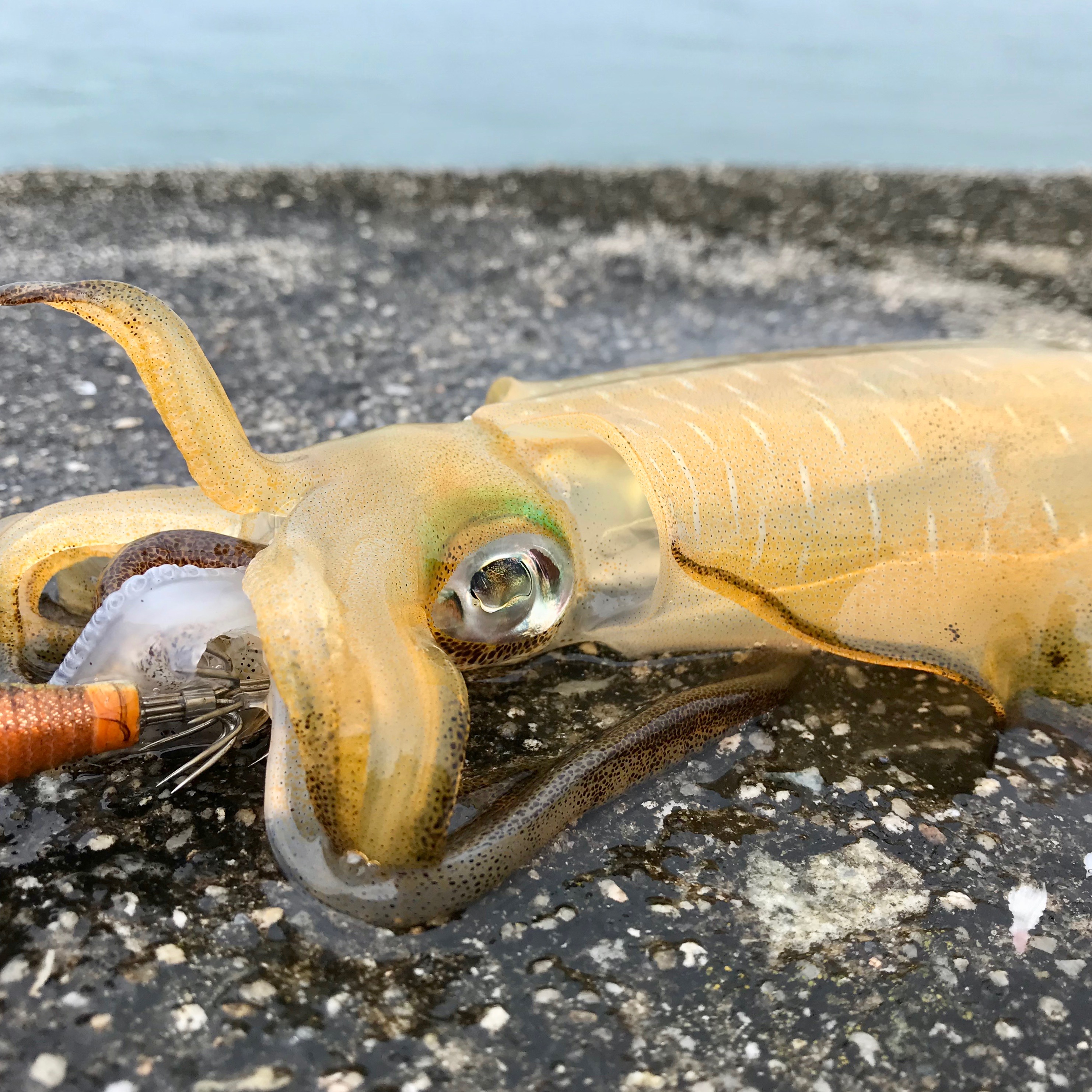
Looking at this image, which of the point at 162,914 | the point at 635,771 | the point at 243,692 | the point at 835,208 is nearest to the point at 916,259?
the point at 835,208

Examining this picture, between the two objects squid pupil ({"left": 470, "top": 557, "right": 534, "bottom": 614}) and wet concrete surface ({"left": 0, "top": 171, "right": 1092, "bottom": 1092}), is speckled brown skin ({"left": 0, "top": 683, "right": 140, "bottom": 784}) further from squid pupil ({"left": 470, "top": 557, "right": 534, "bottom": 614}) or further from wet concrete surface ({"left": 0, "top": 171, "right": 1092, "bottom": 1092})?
squid pupil ({"left": 470, "top": 557, "right": 534, "bottom": 614})

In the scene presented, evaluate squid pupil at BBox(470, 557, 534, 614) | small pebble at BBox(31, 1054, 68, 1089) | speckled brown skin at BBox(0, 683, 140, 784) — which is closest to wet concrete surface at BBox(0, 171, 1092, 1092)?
small pebble at BBox(31, 1054, 68, 1089)

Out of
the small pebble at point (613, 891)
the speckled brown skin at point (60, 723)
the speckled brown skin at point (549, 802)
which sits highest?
the speckled brown skin at point (60, 723)

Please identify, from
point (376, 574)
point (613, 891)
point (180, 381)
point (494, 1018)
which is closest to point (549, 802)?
point (613, 891)

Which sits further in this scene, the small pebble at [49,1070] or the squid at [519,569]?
the squid at [519,569]

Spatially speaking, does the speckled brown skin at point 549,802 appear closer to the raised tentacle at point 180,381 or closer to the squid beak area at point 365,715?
the squid beak area at point 365,715

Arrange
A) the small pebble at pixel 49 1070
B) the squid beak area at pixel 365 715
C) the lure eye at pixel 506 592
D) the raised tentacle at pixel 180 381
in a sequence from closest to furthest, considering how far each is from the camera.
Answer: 1. the small pebble at pixel 49 1070
2. the squid beak area at pixel 365 715
3. the raised tentacle at pixel 180 381
4. the lure eye at pixel 506 592

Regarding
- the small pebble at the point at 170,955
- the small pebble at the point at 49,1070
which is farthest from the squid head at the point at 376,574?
the small pebble at the point at 49,1070
